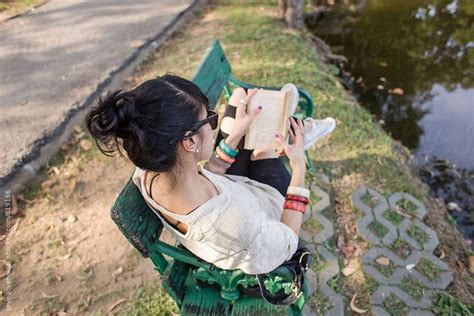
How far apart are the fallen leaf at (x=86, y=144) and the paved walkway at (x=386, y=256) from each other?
6.50ft

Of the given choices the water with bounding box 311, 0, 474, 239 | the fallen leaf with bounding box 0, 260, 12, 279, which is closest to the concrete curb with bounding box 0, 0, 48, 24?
the fallen leaf with bounding box 0, 260, 12, 279

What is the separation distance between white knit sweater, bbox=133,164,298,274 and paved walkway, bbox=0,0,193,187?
2.30 meters

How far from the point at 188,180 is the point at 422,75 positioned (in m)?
4.70

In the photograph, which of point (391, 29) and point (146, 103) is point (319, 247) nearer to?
point (146, 103)

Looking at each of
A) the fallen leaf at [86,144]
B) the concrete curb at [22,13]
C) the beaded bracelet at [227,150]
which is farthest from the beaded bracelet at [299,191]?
the concrete curb at [22,13]

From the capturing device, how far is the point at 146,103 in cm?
128

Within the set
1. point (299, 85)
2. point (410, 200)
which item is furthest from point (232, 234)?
point (299, 85)

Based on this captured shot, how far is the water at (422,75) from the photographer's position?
395cm

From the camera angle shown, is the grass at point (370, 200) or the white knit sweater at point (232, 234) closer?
the white knit sweater at point (232, 234)

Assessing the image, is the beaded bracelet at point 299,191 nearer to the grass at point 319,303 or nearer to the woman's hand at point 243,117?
the woman's hand at point 243,117

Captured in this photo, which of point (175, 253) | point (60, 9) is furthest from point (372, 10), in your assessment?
point (175, 253)

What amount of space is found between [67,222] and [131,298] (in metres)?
0.86

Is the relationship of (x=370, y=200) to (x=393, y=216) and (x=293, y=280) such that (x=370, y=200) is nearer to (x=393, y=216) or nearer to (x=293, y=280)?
(x=393, y=216)

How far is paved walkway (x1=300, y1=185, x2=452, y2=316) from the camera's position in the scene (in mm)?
2480
